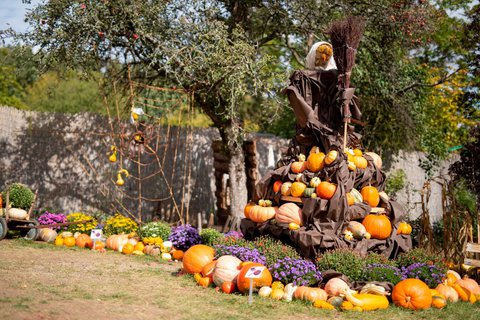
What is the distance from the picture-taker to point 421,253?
7.57 metres

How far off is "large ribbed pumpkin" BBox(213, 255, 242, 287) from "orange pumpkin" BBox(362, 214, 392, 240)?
6.43ft

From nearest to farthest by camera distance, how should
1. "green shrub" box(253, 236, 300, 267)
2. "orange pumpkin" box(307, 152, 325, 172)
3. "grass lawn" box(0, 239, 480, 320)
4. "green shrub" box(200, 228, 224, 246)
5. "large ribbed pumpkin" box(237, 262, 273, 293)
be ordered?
1. "grass lawn" box(0, 239, 480, 320)
2. "large ribbed pumpkin" box(237, 262, 273, 293)
3. "green shrub" box(253, 236, 300, 267)
4. "orange pumpkin" box(307, 152, 325, 172)
5. "green shrub" box(200, 228, 224, 246)

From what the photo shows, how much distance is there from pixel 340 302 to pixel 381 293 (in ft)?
1.77

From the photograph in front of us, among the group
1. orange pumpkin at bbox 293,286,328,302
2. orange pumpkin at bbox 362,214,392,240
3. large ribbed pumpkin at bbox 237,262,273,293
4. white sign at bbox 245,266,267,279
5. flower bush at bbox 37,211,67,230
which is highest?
orange pumpkin at bbox 362,214,392,240

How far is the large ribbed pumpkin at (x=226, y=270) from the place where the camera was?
699 centimetres

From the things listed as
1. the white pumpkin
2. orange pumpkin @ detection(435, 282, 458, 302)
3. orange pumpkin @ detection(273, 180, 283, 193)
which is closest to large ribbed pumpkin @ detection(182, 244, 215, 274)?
orange pumpkin @ detection(273, 180, 283, 193)

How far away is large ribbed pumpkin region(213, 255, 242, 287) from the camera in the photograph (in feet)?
22.9

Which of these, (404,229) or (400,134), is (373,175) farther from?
(400,134)

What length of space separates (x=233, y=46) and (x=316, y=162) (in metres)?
3.79

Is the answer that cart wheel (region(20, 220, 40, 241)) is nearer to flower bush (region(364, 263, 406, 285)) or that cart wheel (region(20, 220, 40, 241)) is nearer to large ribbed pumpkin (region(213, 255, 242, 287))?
large ribbed pumpkin (region(213, 255, 242, 287))

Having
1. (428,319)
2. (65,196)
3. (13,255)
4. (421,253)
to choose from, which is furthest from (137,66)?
(428,319)

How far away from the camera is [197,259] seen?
7.74 meters

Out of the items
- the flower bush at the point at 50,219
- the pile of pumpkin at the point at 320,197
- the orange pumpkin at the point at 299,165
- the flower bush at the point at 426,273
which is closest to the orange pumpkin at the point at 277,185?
the pile of pumpkin at the point at 320,197

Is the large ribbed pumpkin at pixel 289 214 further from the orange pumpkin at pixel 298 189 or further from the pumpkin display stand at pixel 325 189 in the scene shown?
the orange pumpkin at pixel 298 189
